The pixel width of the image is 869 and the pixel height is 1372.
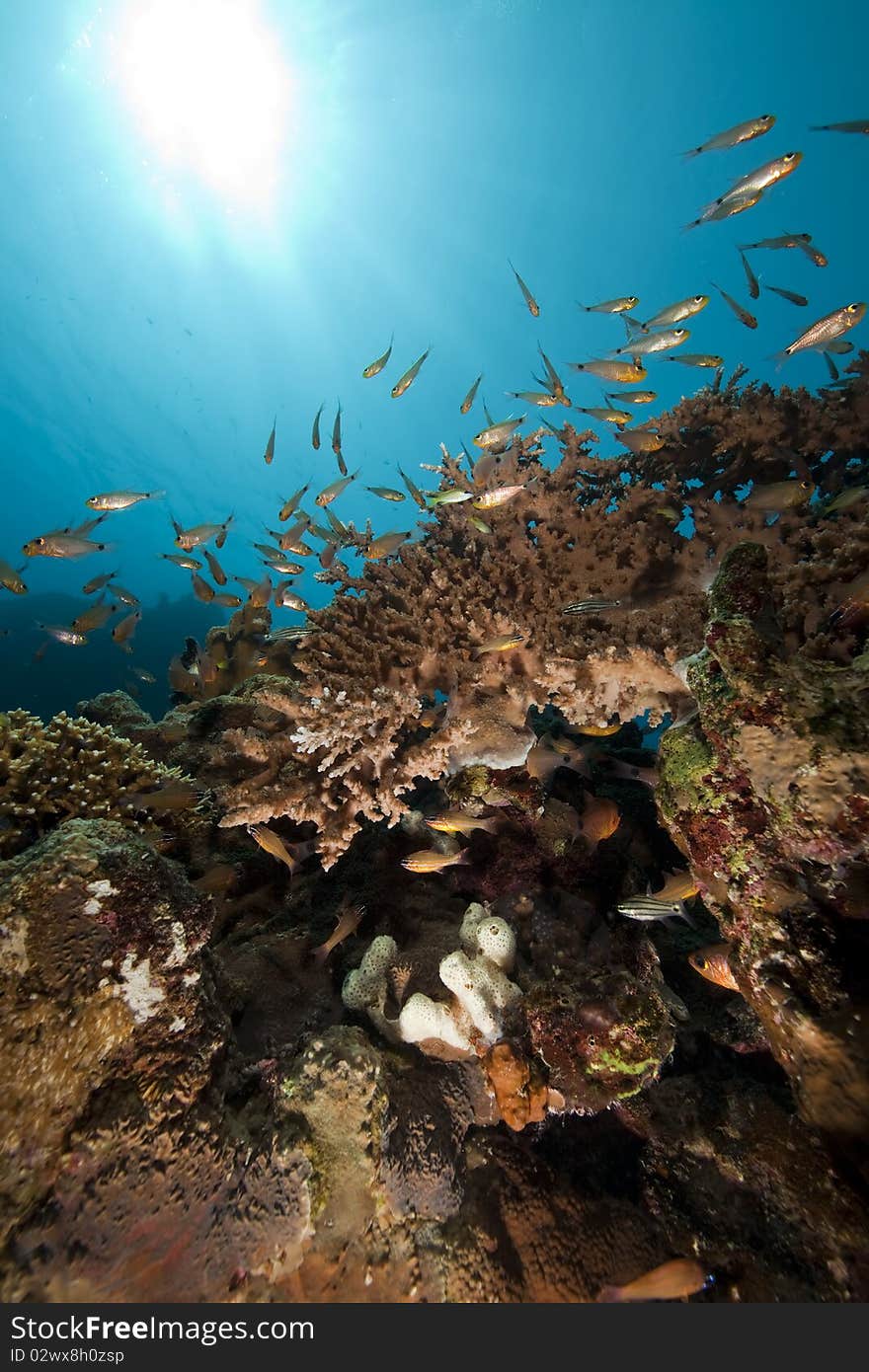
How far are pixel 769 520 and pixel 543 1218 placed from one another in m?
5.50

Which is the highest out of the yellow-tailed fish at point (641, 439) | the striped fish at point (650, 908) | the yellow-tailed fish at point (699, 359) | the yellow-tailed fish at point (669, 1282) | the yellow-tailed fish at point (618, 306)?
the yellow-tailed fish at point (618, 306)

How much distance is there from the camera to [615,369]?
17.0 feet

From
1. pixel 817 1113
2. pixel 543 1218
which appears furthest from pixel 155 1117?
pixel 817 1113

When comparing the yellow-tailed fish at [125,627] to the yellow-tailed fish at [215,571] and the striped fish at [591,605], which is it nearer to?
the yellow-tailed fish at [215,571]

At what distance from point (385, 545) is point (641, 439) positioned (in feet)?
8.89

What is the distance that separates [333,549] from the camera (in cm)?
560

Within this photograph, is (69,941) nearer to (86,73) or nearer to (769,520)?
(769,520)

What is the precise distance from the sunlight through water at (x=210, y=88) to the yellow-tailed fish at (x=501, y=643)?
6047 centimetres

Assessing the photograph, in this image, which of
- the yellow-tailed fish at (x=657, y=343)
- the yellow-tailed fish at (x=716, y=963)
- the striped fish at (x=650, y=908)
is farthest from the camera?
the yellow-tailed fish at (x=657, y=343)

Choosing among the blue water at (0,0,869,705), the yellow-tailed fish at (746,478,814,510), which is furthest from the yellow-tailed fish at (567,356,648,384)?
the blue water at (0,0,869,705)

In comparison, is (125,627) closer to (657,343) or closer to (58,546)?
(58,546)

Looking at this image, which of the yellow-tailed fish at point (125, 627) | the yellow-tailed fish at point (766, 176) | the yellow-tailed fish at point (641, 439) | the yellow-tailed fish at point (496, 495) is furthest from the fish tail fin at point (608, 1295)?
the yellow-tailed fish at point (766, 176)

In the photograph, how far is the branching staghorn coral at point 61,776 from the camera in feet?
11.2

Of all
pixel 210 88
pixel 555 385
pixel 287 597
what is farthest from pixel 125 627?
pixel 210 88
